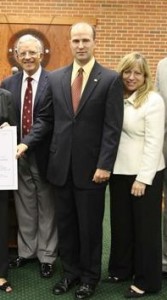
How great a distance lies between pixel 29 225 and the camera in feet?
10.5

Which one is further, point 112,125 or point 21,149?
point 21,149

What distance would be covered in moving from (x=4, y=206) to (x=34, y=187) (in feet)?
1.26

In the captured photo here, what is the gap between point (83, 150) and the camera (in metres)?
2.58

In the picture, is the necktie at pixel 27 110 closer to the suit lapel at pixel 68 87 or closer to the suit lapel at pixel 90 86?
the suit lapel at pixel 68 87

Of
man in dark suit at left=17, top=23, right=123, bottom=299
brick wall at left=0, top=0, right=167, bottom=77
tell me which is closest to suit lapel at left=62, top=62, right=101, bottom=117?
man in dark suit at left=17, top=23, right=123, bottom=299

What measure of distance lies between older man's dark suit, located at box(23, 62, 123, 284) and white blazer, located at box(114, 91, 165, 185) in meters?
0.09

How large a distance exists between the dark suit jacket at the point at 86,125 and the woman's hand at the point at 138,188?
0.66ft

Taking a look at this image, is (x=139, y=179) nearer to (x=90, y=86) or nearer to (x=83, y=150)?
(x=83, y=150)

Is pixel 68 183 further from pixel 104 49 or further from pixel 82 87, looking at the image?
pixel 104 49

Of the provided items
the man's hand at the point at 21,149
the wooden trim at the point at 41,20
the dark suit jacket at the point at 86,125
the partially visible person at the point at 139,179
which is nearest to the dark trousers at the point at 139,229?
the partially visible person at the point at 139,179

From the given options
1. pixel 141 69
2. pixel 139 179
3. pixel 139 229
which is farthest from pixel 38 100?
pixel 139 229

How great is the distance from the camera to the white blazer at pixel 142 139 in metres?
2.53

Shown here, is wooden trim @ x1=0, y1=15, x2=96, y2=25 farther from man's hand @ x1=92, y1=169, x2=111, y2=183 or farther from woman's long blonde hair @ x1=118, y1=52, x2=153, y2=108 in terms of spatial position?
man's hand @ x1=92, y1=169, x2=111, y2=183

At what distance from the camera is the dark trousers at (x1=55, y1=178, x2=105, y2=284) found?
8.74 ft
